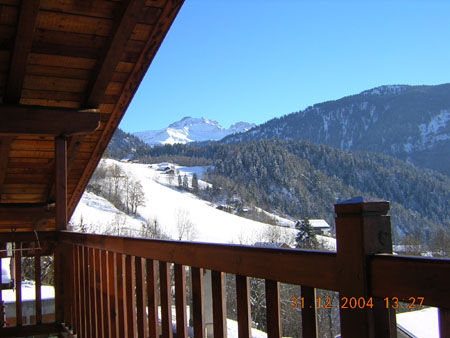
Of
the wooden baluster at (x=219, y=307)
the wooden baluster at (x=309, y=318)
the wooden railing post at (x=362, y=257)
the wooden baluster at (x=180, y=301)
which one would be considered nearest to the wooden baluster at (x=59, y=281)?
the wooden baluster at (x=180, y=301)

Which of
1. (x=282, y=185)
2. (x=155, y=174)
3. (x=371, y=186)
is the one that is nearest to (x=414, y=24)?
(x=371, y=186)

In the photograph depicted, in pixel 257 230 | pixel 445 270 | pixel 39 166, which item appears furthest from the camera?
pixel 257 230

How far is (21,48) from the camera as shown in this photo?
10.4 ft

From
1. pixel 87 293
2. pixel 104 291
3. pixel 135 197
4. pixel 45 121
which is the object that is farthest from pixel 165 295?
pixel 135 197

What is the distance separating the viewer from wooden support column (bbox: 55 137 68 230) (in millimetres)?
4027

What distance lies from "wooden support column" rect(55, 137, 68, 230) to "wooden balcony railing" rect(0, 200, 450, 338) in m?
2.09

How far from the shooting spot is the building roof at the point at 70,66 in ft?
10.3

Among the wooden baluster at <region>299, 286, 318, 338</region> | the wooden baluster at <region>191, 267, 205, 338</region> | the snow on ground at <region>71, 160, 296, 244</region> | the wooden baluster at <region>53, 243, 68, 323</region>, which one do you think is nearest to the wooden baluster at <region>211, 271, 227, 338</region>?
the wooden baluster at <region>191, 267, 205, 338</region>

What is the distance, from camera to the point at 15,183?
201 inches

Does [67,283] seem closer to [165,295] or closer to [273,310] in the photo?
[165,295]

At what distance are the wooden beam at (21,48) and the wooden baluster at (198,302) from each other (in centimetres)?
225

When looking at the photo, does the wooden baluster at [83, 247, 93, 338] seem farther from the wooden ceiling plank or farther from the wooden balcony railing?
the wooden ceiling plank

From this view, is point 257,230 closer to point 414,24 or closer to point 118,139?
point 414,24

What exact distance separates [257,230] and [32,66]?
52.8 metres
